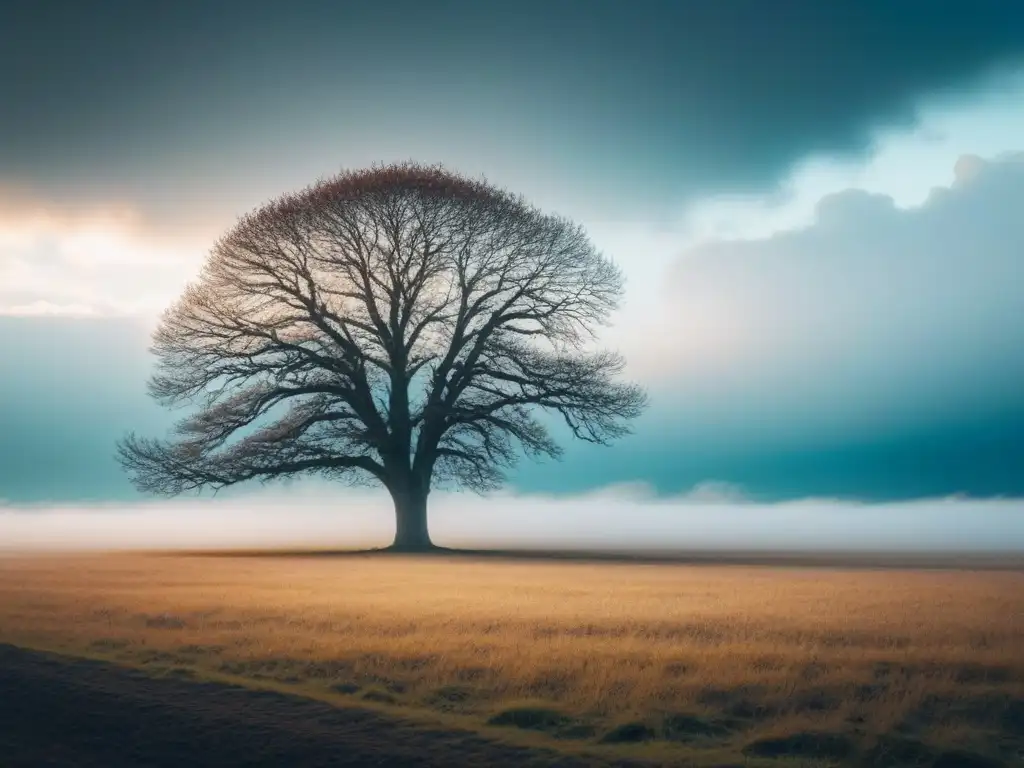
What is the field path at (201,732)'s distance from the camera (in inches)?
536

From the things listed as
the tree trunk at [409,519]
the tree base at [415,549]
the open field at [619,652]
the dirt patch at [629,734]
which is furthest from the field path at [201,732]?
the tree trunk at [409,519]

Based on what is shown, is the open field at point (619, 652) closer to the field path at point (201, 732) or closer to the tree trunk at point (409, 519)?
the field path at point (201, 732)

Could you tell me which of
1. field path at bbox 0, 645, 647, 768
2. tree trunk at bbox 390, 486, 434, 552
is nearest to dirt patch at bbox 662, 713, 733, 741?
field path at bbox 0, 645, 647, 768

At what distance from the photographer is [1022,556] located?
43.1 m

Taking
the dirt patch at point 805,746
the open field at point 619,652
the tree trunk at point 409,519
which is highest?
the tree trunk at point 409,519

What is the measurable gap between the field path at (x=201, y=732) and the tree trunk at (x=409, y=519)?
27.9 metres

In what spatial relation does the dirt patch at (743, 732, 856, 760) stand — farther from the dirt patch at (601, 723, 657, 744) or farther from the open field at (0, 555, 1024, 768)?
the dirt patch at (601, 723, 657, 744)

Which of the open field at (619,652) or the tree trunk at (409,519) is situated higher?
the tree trunk at (409,519)

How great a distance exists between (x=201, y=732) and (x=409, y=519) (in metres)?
30.7

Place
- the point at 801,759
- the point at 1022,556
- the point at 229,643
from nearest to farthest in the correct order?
1. the point at 801,759
2. the point at 229,643
3. the point at 1022,556

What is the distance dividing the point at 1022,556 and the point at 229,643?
34749 mm

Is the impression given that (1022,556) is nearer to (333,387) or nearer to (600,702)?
(333,387)

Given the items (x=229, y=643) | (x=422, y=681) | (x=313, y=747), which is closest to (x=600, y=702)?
Result: (x=422, y=681)

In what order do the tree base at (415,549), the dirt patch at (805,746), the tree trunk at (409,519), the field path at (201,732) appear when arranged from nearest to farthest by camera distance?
the dirt patch at (805,746) < the field path at (201,732) < the tree base at (415,549) < the tree trunk at (409,519)
